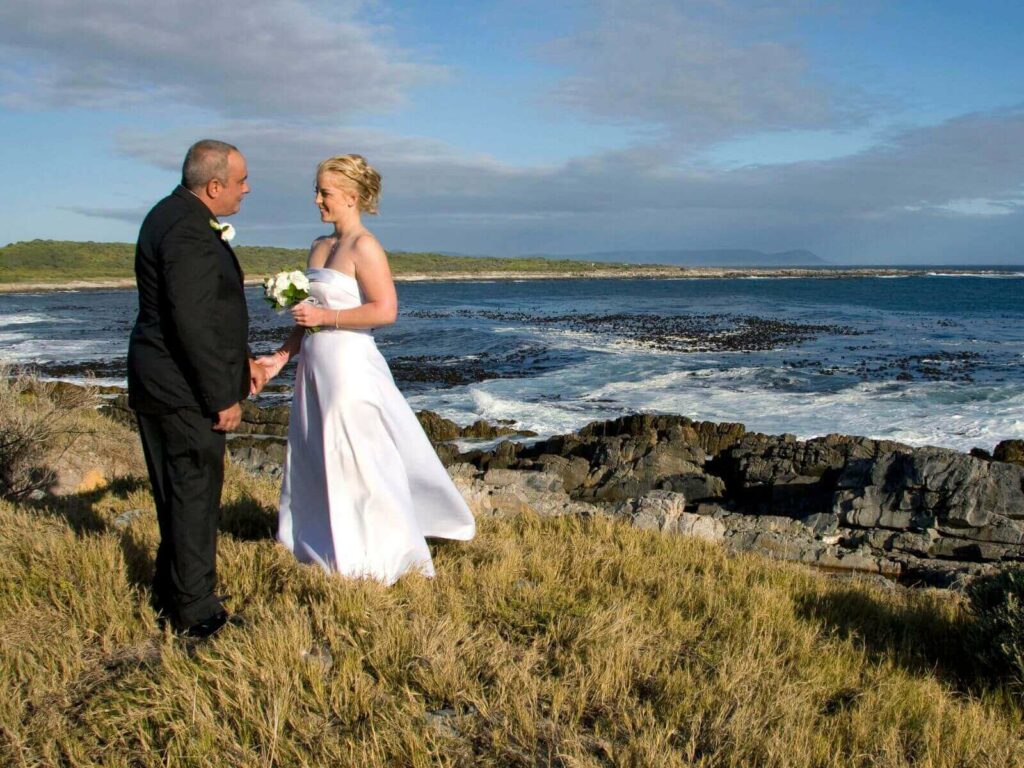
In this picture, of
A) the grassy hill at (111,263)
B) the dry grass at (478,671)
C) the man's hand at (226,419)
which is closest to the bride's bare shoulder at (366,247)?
the man's hand at (226,419)

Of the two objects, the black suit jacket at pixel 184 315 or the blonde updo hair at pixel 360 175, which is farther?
the blonde updo hair at pixel 360 175

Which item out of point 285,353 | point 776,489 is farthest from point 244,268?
point 285,353

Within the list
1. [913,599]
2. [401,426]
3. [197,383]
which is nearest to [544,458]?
[913,599]

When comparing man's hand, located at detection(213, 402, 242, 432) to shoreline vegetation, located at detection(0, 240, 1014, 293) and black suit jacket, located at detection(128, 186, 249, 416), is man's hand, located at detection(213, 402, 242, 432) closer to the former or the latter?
black suit jacket, located at detection(128, 186, 249, 416)

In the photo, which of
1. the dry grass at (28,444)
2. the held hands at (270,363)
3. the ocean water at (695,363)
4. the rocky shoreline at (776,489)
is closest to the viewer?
the held hands at (270,363)

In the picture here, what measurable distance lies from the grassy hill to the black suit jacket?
8997cm

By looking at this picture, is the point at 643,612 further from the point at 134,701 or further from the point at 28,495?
the point at 28,495

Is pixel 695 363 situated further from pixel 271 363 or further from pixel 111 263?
pixel 111 263

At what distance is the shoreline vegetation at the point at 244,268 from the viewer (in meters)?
101

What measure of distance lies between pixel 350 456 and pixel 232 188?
1499mm

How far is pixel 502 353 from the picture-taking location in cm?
3397

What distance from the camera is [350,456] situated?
4422 mm

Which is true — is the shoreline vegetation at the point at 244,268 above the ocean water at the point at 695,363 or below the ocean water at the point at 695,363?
above

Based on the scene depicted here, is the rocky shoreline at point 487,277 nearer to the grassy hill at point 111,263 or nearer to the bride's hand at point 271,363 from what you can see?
the grassy hill at point 111,263
